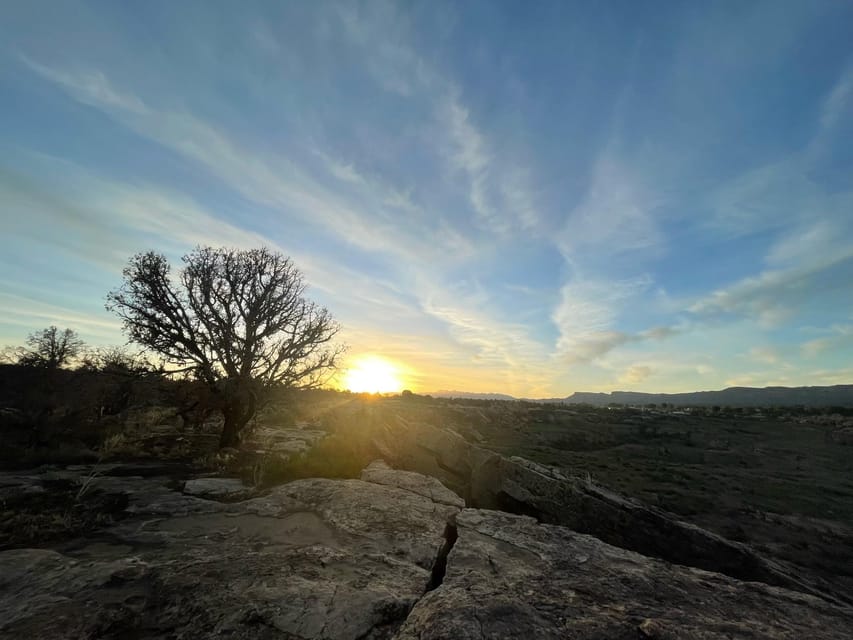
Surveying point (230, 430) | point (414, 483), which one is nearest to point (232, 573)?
point (414, 483)

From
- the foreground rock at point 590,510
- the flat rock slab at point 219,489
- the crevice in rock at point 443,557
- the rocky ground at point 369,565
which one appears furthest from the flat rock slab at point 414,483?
the flat rock slab at point 219,489

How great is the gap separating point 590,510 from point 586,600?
18.9 feet

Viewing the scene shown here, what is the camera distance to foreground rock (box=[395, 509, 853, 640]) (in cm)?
438

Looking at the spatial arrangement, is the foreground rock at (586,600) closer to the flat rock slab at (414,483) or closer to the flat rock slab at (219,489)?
the flat rock slab at (414,483)

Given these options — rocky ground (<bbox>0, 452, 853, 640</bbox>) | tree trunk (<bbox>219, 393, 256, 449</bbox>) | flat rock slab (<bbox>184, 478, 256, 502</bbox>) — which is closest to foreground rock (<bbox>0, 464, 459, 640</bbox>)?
rocky ground (<bbox>0, 452, 853, 640</bbox>)

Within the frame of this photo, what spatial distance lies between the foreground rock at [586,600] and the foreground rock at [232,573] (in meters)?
0.82

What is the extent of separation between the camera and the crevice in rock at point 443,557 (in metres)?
6.23

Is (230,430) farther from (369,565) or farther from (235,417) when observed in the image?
(369,565)

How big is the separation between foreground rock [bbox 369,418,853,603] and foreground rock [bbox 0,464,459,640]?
322 centimetres

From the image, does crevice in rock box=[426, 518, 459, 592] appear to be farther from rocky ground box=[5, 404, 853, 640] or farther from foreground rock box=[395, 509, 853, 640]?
foreground rock box=[395, 509, 853, 640]

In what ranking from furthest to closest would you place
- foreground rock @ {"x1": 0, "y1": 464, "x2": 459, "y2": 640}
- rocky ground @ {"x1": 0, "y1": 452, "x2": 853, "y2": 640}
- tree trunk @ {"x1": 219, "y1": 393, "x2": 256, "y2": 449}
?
tree trunk @ {"x1": 219, "y1": 393, "x2": 256, "y2": 449} < foreground rock @ {"x1": 0, "y1": 464, "x2": 459, "y2": 640} < rocky ground @ {"x1": 0, "y1": 452, "x2": 853, "y2": 640}

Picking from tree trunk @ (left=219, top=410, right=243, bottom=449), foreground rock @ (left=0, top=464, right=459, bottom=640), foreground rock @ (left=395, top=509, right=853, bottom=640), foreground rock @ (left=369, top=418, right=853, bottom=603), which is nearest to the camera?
foreground rock @ (left=395, top=509, right=853, bottom=640)

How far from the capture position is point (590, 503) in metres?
10.5

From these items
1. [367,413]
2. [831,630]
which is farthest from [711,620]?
[367,413]
